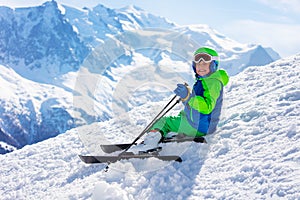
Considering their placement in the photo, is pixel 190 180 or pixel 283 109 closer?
pixel 190 180

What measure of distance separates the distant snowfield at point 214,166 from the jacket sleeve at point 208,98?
2.84 ft

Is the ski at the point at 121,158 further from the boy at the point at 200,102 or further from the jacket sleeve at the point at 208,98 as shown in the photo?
the jacket sleeve at the point at 208,98

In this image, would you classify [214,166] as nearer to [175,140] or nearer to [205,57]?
[175,140]

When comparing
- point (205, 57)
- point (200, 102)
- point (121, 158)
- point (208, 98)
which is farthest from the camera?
point (205, 57)

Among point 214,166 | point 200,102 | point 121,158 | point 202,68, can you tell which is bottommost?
point 121,158

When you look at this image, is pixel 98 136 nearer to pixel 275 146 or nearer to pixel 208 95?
pixel 208 95

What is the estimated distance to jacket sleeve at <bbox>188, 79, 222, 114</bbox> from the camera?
7547mm

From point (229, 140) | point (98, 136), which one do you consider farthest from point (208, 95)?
point (98, 136)

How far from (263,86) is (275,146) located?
4.58 metres

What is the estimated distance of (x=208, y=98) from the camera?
7.71 meters

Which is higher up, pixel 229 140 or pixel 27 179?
pixel 229 140

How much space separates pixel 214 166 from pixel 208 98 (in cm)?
143

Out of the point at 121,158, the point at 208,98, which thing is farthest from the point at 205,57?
the point at 121,158

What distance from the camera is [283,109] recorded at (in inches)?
327
